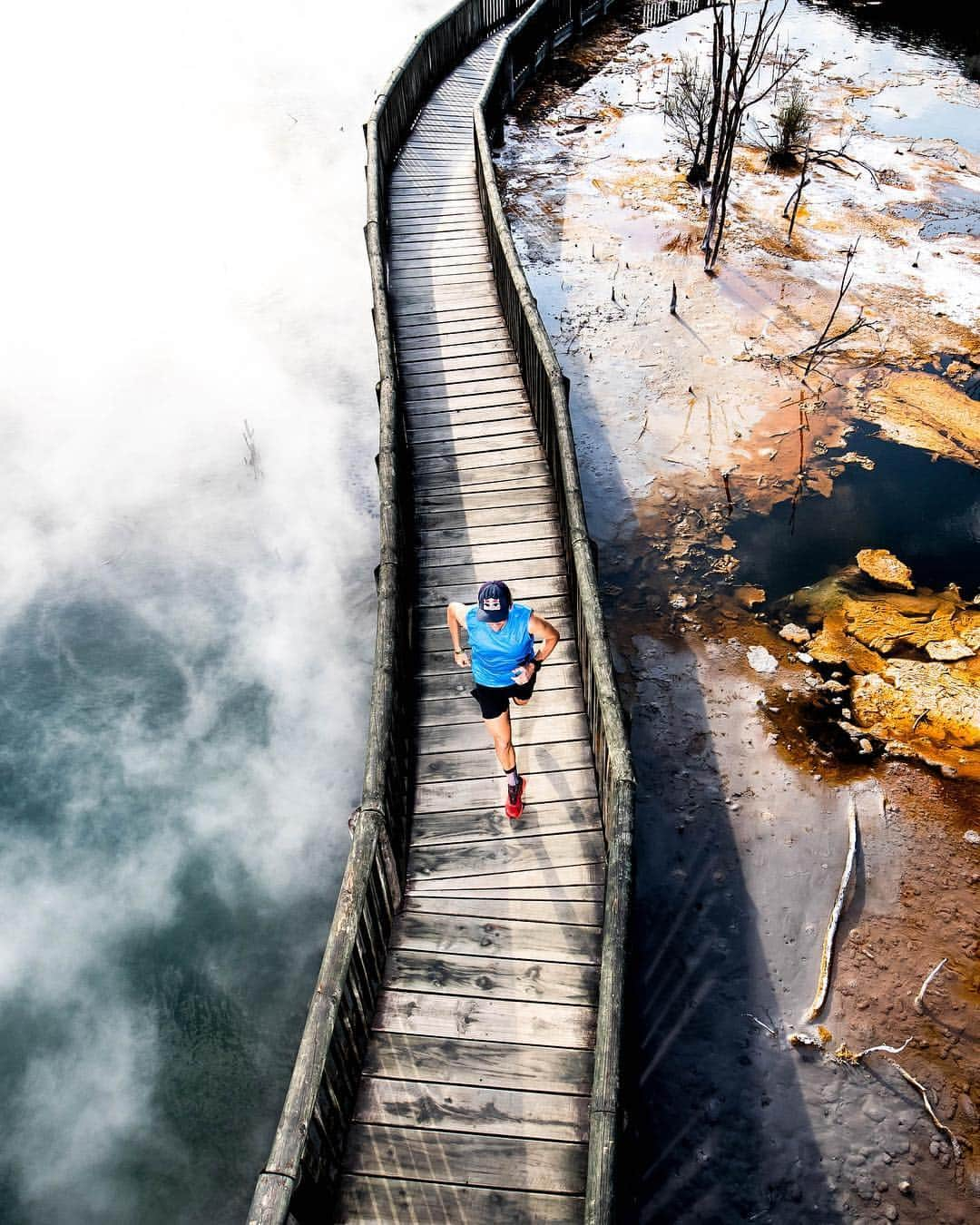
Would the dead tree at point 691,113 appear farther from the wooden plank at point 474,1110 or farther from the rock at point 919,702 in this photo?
the wooden plank at point 474,1110

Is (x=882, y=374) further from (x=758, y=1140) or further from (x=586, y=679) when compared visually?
(x=758, y=1140)

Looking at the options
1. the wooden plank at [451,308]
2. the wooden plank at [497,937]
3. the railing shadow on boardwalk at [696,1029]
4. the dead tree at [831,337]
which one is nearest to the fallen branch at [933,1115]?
the railing shadow on boardwalk at [696,1029]

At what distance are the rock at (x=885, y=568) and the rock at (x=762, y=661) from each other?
5.41 ft

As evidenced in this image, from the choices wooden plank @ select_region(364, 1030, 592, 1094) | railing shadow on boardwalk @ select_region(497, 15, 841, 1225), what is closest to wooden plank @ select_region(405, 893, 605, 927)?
railing shadow on boardwalk @ select_region(497, 15, 841, 1225)

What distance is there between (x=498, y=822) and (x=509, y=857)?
0.77 feet

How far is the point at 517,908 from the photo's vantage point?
187 inches

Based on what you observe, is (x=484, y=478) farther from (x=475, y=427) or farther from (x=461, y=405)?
(x=461, y=405)

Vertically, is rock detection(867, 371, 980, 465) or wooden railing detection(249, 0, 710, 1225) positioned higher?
wooden railing detection(249, 0, 710, 1225)

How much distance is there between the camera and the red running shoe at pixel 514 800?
5.00 m

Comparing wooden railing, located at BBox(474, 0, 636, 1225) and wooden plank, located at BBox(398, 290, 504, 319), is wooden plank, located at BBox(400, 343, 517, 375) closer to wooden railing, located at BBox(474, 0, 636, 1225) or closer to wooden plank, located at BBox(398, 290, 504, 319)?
wooden railing, located at BBox(474, 0, 636, 1225)

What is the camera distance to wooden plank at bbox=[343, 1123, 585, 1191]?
12.5 feet

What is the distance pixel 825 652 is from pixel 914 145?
41.8 ft

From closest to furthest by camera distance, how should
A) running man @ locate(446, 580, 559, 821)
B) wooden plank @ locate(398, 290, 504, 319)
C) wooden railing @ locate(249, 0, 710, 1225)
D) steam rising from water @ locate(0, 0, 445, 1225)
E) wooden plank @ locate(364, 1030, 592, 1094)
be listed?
wooden railing @ locate(249, 0, 710, 1225) < wooden plank @ locate(364, 1030, 592, 1094) < running man @ locate(446, 580, 559, 821) < steam rising from water @ locate(0, 0, 445, 1225) < wooden plank @ locate(398, 290, 504, 319)

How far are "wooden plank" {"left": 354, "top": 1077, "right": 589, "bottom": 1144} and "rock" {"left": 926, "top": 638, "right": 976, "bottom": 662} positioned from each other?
5505mm
